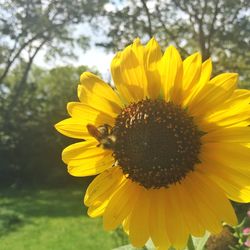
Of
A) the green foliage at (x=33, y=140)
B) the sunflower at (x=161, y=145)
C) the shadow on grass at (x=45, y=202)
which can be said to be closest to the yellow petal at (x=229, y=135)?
the sunflower at (x=161, y=145)

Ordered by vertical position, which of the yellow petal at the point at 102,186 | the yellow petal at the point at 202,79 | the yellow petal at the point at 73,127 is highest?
the yellow petal at the point at 202,79

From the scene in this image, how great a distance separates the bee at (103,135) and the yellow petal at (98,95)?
0.20 ft

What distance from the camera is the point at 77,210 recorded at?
48.6 feet

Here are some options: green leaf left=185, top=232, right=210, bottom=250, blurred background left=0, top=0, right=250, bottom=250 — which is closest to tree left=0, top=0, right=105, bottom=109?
blurred background left=0, top=0, right=250, bottom=250

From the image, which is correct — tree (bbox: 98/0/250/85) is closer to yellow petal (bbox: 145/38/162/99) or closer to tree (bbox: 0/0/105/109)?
tree (bbox: 0/0/105/109)

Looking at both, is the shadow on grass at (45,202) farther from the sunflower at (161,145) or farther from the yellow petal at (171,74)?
the yellow petal at (171,74)

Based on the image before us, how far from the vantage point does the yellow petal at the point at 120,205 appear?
1575mm

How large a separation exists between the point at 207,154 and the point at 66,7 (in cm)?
2140

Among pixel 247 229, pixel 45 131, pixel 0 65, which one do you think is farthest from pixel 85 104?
pixel 0 65

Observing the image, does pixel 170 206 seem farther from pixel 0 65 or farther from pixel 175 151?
pixel 0 65

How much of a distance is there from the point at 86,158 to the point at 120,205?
16 centimetres

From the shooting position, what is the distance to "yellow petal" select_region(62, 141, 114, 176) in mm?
1627

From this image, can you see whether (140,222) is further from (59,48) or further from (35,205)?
(59,48)

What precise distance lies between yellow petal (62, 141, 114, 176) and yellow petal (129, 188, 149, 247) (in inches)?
4.9
